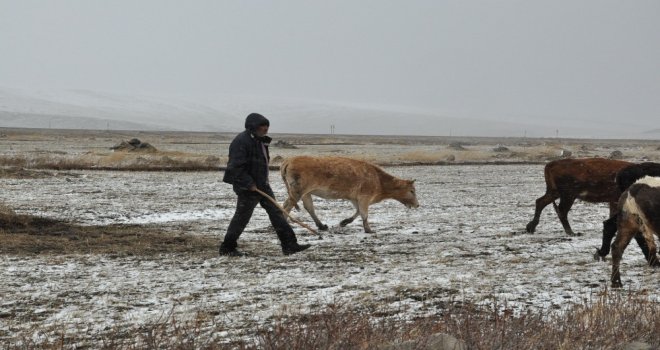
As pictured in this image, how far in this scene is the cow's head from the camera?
586 inches

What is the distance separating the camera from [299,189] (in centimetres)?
1345

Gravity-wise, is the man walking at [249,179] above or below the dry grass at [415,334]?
above

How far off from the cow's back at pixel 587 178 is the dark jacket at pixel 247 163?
20.2ft

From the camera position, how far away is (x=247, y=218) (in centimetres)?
1043

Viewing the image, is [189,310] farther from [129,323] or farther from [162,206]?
[162,206]

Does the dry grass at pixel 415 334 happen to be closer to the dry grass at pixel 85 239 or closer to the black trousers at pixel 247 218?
the black trousers at pixel 247 218

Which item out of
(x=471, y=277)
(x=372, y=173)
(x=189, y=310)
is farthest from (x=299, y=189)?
(x=189, y=310)

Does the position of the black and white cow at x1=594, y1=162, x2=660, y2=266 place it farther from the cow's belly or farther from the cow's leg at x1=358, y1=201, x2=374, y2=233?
the cow's belly

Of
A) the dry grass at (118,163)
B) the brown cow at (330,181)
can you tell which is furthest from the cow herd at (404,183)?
the dry grass at (118,163)

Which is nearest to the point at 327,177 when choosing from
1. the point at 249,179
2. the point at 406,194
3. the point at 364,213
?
the point at 364,213

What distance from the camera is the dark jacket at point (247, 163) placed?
1021 centimetres

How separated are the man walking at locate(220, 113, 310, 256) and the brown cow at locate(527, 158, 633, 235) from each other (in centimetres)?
555

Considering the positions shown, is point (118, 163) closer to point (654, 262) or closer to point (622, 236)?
point (654, 262)

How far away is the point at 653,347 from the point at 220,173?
25709mm
